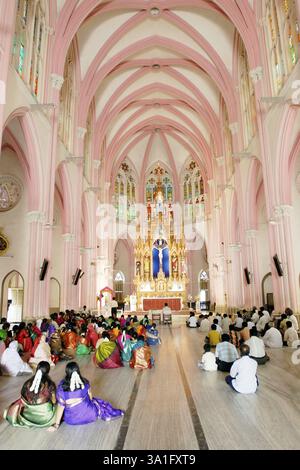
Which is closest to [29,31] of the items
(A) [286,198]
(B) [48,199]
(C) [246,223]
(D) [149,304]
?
(B) [48,199]

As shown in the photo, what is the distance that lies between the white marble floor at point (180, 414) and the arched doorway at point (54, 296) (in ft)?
44.6

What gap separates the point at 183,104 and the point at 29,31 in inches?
642

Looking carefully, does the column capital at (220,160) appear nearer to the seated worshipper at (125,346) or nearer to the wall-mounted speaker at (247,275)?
the wall-mounted speaker at (247,275)

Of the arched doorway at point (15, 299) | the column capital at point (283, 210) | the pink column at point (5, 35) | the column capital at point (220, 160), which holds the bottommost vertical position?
the arched doorway at point (15, 299)

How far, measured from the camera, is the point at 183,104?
1065 inches

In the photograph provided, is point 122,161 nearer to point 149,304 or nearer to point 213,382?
point 149,304

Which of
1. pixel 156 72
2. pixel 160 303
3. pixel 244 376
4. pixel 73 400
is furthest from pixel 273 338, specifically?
pixel 156 72

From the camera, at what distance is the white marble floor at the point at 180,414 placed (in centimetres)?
379

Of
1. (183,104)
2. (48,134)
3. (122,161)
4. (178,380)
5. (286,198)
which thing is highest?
(183,104)

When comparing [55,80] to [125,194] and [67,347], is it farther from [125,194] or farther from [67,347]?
[125,194]

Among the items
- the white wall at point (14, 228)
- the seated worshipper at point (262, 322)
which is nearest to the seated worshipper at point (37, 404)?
the seated worshipper at point (262, 322)

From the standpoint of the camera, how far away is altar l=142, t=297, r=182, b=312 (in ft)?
86.6

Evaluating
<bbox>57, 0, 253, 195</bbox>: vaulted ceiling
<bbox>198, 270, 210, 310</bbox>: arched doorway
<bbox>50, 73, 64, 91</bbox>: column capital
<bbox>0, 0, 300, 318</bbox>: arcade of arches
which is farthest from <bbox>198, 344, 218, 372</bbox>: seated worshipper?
<bbox>198, 270, 210, 310</bbox>: arched doorway

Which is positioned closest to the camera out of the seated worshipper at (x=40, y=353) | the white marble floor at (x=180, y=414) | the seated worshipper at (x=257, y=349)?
the white marble floor at (x=180, y=414)
